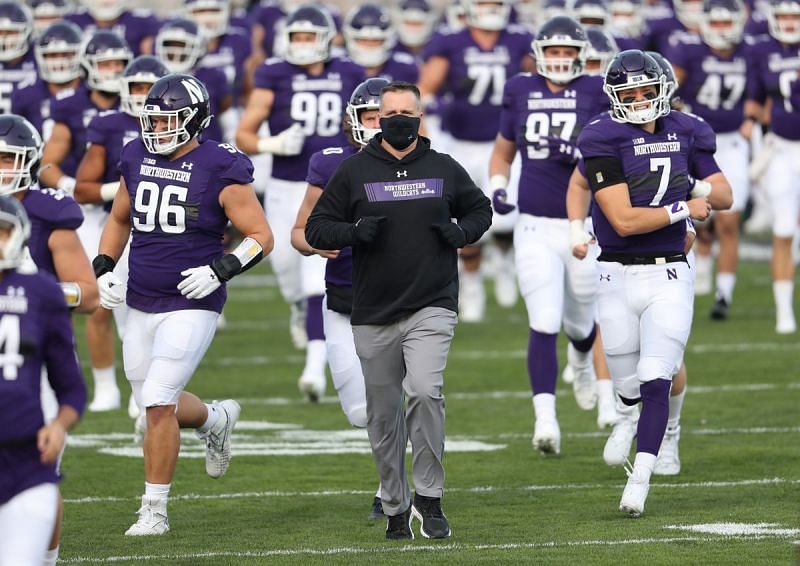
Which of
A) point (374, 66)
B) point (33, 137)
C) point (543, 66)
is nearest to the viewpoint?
point (33, 137)

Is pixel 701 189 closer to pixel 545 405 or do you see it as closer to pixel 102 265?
pixel 545 405

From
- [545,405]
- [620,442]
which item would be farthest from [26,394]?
[545,405]

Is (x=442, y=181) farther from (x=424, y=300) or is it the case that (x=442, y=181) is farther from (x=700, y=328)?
(x=700, y=328)

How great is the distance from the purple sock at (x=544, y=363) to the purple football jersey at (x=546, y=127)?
1.86 ft

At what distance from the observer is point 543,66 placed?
8516 millimetres

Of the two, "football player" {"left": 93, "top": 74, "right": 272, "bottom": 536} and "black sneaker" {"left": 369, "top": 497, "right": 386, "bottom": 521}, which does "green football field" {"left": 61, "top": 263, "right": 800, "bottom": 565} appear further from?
"football player" {"left": 93, "top": 74, "right": 272, "bottom": 536}

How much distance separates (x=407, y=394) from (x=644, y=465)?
0.91 metres

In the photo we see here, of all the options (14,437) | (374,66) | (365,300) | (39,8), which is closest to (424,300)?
(365,300)

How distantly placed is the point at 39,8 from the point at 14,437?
938 centimetres

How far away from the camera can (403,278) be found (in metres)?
6.25

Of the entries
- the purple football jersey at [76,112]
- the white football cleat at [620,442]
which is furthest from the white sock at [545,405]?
the purple football jersey at [76,112]

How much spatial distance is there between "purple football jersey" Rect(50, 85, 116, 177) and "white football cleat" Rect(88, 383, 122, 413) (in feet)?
4.05

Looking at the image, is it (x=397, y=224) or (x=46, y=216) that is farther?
(x=397, y=224)

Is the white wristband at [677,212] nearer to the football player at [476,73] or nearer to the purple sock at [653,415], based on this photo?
the purple sock at [653,415]
